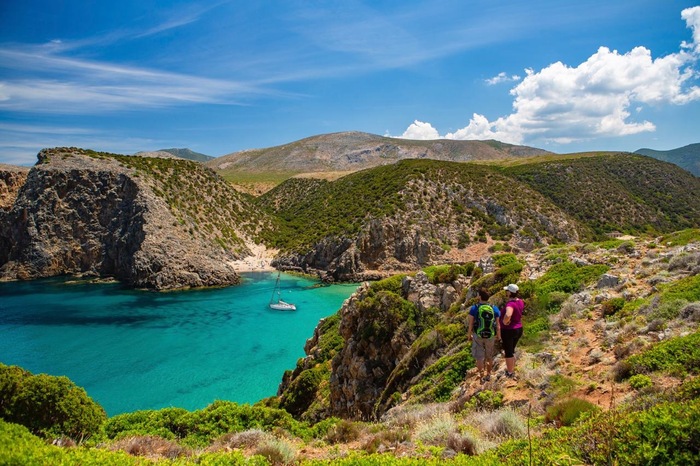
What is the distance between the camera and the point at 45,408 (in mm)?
9594

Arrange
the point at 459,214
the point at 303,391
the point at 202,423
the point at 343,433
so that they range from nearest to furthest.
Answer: the point at 343,433 < the point at 202,423 < the point at 303,391 < the point at 459,214

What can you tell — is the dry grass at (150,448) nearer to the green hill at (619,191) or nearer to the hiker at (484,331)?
the hiker at (484,331)

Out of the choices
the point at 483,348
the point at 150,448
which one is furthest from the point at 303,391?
the point at 483,348

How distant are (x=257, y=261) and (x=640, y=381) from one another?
235 ft

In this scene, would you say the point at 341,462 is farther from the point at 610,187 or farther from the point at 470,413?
the point at 610,187

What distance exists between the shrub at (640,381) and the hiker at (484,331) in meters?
2.77

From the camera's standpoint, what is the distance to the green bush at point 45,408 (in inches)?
376

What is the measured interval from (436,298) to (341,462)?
1310 cm

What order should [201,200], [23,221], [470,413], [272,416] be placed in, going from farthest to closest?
[201,200], [23,221], [272,416], [470,413]

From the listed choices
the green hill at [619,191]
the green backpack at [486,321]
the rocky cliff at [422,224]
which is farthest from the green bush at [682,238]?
the green hill at [619,191]

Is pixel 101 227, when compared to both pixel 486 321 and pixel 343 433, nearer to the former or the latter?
pixel 343 433

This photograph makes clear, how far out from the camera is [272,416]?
1193 centimetres

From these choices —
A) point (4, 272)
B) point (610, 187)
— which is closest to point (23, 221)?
point (4, 272)

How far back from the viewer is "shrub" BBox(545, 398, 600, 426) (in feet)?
20.5
